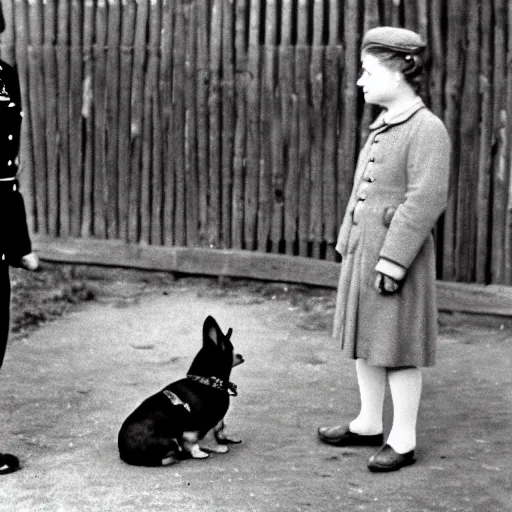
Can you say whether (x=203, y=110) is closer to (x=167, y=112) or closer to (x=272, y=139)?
(x=167, y=112)

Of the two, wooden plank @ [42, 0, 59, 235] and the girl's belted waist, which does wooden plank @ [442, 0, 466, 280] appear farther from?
the girl's belted waist

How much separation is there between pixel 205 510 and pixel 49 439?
4.16 feet

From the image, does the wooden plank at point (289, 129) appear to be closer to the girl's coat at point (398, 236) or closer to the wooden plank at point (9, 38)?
the wooden plank at point (9, 38)

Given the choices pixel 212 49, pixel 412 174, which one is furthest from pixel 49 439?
pixel 212 49

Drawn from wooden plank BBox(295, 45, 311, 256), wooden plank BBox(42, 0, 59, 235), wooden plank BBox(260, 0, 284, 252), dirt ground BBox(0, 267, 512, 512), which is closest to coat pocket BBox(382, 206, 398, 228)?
dirt ground BBox(0, 267, 512, 512)

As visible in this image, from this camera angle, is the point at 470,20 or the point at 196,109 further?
the point at 196,109

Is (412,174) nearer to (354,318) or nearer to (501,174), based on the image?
(354,318)

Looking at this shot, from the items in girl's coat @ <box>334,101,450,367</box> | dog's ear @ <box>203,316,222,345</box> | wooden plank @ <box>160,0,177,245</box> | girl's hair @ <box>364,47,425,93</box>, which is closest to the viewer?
girl's coat @ <box>334,101,450,367</box>

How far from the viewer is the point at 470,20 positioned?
7.92 meters

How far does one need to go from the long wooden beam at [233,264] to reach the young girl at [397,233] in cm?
278

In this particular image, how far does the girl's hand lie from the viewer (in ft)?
17.0

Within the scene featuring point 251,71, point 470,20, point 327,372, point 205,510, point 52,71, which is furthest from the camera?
point 52,71

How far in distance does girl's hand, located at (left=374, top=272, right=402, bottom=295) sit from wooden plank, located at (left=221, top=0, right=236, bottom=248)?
387cm

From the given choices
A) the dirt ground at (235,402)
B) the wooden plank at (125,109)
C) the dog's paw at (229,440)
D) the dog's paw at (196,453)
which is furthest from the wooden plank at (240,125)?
the dog's paw at (196,453)
